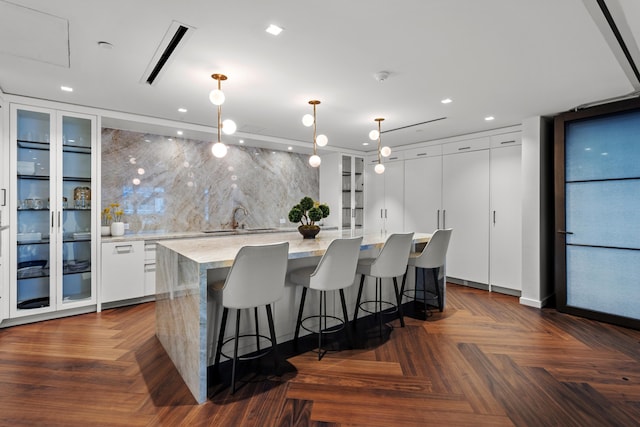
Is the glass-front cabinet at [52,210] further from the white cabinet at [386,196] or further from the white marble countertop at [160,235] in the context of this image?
the white cabinet at [386,196]

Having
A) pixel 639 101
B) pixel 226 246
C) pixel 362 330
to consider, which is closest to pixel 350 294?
pixel 362 330

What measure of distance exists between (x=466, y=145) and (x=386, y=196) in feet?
5.66

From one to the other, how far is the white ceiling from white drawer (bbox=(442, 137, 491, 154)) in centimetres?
88

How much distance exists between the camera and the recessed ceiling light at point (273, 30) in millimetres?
2057

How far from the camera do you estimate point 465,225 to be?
5.14 metres

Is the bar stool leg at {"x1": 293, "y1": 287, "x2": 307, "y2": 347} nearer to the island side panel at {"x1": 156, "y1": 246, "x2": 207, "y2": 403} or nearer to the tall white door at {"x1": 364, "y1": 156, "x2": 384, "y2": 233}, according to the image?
the island side panel at {"x1": 156, "y1": 246, "x2": 207, "y2": 403}

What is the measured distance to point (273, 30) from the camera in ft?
6.86

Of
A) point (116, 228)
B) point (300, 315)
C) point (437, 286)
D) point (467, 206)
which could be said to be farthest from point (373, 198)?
point (116, 228)

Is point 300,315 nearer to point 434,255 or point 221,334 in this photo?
point 221,334

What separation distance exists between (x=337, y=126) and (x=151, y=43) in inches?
108

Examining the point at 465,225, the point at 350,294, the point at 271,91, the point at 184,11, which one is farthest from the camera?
the point at 465,225

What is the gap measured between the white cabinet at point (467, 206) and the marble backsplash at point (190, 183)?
2.76m

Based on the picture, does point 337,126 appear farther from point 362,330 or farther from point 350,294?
point 362,330

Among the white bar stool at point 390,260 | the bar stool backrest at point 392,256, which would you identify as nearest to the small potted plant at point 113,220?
the white bar stool at point 390,260
